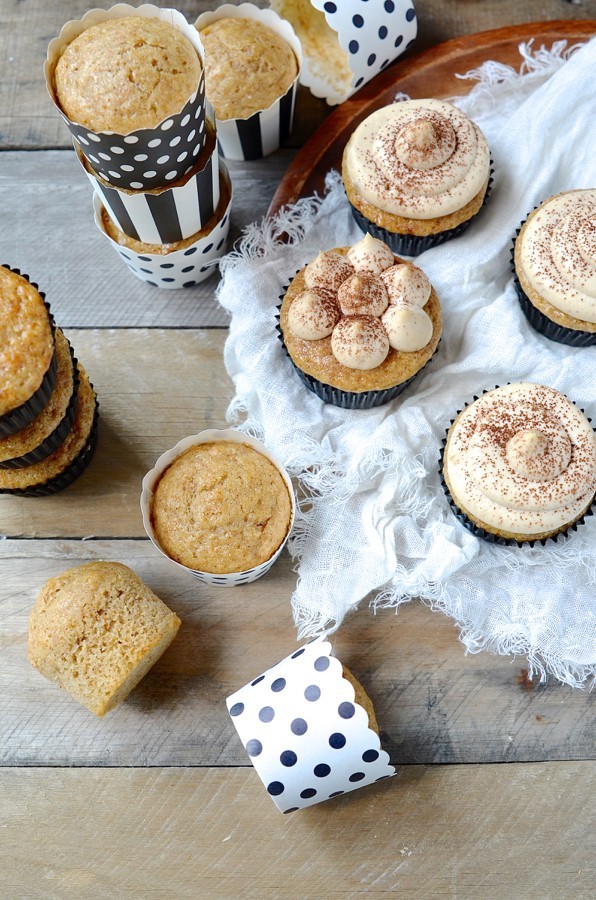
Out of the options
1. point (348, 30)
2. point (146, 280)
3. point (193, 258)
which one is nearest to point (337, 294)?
point (193, 258)

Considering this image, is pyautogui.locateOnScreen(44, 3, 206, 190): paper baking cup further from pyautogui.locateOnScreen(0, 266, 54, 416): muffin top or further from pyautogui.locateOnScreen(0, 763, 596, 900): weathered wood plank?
pyautogui.locateOnScreen(0, 763, 596, 900): weathered wood plank

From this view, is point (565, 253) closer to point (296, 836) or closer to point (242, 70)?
point (242, 70)

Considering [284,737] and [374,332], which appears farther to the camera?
[374,332]

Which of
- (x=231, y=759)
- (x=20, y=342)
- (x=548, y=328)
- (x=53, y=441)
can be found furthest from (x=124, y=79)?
(x=231, y=759)

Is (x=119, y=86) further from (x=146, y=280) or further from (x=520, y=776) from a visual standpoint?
(x=520, y=776)

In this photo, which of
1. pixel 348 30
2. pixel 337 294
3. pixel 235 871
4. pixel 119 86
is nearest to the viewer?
pixel 119 86

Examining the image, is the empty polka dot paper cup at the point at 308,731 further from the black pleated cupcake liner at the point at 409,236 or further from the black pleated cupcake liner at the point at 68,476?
the black pleated cupcake liner at the point at 409,236
